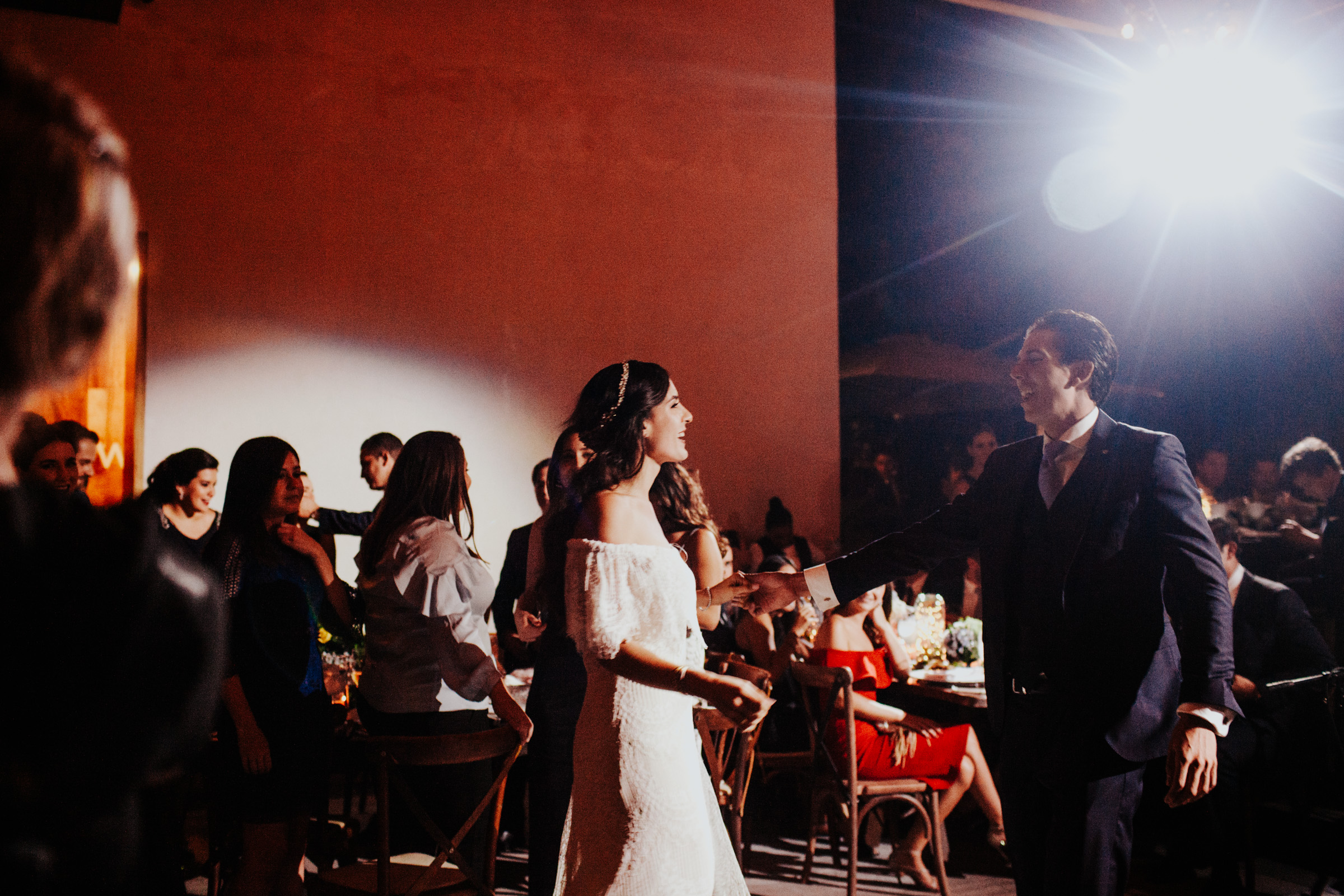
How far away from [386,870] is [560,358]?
5.01 meters

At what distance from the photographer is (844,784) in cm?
391

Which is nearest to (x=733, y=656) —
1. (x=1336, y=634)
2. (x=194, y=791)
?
(x=194, y=791)

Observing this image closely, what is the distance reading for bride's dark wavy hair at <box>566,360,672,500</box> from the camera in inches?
86.5

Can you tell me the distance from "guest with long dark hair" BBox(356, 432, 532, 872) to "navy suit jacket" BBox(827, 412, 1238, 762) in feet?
4.64

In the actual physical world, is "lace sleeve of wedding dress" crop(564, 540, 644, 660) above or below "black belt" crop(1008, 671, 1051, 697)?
above

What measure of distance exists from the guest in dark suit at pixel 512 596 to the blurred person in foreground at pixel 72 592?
2.78 meters

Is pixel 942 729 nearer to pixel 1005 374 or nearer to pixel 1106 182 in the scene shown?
pixel 1005 374

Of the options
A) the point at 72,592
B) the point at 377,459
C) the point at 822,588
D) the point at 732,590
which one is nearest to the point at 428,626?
the point at 732,590

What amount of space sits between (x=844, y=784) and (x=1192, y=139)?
21.2 ft

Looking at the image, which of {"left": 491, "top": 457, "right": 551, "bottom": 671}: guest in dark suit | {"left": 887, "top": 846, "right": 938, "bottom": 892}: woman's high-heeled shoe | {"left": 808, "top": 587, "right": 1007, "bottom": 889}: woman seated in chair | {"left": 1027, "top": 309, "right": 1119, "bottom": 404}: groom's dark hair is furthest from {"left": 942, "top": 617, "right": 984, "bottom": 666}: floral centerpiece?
{"left": 1027, "top": 309, "right": 1119, "bottom": 404}: groom's dark hair

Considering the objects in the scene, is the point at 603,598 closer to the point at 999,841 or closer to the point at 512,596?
the point at 512,596

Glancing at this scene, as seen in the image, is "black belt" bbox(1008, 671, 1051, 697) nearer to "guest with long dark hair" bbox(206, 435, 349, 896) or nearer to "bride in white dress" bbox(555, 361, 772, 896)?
"bride in white dress" bbox(555, 361, 772, 896)

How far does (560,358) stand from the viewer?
7.20 metres

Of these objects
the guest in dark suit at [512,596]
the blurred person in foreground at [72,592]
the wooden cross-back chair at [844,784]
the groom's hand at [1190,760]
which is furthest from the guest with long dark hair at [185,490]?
the blurred person in foreground at [72,592]
